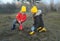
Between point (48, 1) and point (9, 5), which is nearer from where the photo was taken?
point (9, 5)

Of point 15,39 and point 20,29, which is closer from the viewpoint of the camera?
point 15,39

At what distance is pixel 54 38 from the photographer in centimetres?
754

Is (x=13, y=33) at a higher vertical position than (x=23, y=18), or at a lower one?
lower

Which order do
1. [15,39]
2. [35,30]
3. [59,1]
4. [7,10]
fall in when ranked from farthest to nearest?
[59,1] < [7,10] < [35,30] < [15,39]

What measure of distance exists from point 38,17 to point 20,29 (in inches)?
35.9

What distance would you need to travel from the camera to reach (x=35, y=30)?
8031mm

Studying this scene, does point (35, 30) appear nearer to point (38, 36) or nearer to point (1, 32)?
point (38, 36)

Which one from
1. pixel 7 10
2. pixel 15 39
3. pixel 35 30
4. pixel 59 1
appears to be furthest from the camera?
pixel 59 1

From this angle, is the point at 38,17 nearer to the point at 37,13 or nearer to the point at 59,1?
the point at 37,13

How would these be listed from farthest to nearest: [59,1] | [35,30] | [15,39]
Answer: [59,1] → [35,30] → [15,39]

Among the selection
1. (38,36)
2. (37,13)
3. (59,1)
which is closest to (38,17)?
(37,13)

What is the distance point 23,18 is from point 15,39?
109cm

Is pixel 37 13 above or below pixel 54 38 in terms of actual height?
above

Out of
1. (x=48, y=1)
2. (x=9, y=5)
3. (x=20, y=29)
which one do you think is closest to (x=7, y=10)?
(x=9, y=5)
